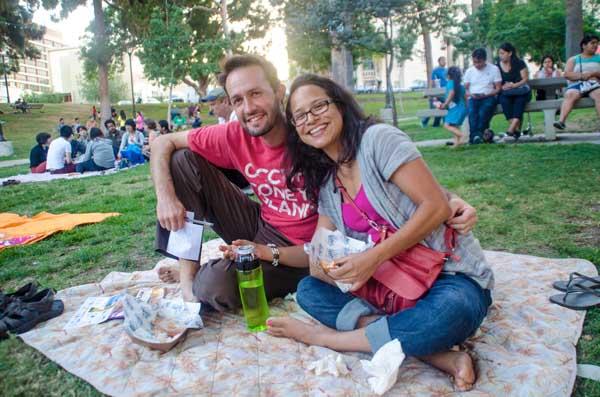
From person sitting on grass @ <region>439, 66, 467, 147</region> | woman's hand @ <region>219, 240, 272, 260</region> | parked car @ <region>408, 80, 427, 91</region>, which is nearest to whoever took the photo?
woman's hand @ <region>219, 240, 272, 260</region>

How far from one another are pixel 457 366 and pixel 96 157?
1084 cm

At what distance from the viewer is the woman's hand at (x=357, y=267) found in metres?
2.12

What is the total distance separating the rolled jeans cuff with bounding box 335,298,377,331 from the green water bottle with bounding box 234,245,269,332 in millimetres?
470

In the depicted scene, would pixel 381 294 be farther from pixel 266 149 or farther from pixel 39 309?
pixel 39 309

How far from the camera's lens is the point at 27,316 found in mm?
2855

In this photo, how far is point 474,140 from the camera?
30.6 ft

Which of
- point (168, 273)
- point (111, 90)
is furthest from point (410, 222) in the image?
point (111, 90)

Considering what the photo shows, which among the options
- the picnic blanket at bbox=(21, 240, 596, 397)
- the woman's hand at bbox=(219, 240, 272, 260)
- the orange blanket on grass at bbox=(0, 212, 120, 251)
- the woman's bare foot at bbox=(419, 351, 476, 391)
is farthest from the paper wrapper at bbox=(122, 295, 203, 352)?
the orange blanket on grass at bbox=(0, 212, 120, 251)

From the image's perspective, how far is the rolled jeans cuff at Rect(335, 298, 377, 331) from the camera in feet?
7.88

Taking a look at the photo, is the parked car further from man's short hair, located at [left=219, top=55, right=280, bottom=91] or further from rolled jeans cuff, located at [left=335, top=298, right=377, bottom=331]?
rolled jeans cuff, located at [left=335, top=298, right=377, bottom=331]

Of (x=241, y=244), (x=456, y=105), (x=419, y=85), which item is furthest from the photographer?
(x=419, y=85)

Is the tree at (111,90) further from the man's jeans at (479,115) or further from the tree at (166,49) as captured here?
the man's jeans at (479,115)

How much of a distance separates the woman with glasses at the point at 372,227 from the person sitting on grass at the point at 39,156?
1099 cm

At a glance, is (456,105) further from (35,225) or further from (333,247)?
(333,247)
